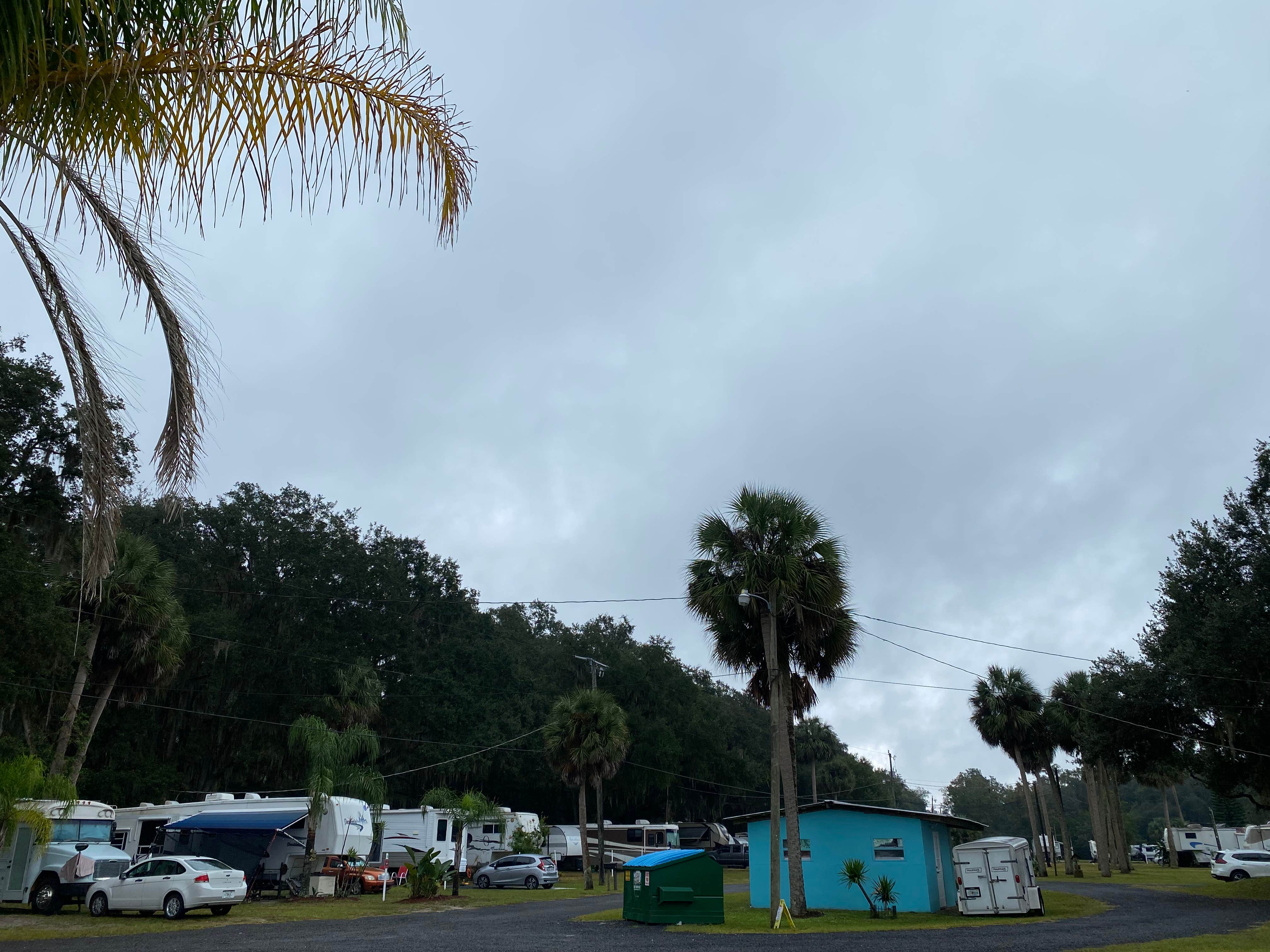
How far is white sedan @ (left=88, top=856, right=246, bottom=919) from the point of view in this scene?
1964 cm

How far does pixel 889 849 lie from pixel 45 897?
2152cm

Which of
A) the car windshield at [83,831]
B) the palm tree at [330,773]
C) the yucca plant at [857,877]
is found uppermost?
the palm tree at [330,773]

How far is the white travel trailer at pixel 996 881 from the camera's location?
2222 centimetres

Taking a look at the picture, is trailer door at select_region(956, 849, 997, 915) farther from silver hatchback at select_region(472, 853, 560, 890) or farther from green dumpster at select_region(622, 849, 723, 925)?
silver hatchback at select_region(472, 853, 560, 890)

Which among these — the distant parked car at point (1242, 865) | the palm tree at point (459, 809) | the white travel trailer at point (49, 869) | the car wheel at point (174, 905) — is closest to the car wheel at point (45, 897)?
the white travel trailer at point (49, 869)

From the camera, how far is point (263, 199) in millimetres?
4152

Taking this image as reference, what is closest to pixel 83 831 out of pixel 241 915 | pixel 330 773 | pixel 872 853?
pixel 241 915

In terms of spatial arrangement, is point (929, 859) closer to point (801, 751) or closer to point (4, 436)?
point (4, 436)

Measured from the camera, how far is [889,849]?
24.8 m

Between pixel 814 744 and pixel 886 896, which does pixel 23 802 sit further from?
pixel 814 744

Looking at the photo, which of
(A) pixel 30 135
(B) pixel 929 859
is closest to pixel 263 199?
(A) pixel 30 135

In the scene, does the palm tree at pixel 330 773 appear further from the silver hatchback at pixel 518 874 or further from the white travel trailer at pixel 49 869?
the white travel trailer at pixel 49 869

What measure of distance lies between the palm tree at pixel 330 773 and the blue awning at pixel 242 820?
63 cm

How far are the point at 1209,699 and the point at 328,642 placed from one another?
40.4 meters
